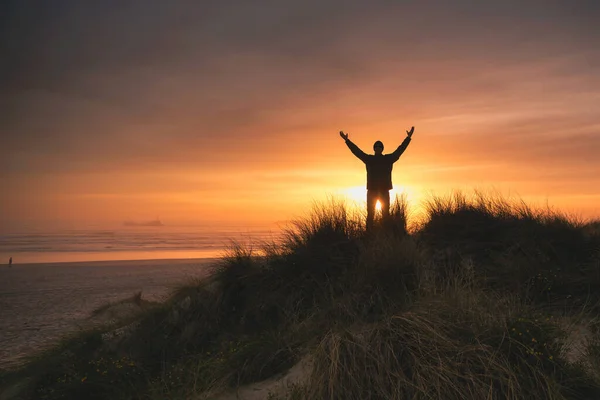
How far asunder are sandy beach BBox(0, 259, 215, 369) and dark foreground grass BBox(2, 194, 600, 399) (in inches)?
70.5

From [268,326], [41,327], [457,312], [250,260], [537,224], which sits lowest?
[41,327]

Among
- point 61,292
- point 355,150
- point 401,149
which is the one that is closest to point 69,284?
point 61,292

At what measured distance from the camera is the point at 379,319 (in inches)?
253

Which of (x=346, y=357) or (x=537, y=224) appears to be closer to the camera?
(x=346, y=357)

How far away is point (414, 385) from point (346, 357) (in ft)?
2.63

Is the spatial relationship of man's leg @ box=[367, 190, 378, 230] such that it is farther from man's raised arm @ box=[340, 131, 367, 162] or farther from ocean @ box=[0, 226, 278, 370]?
ocean @ box=[0, 226, 278, 370]

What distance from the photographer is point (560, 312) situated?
6590 mm

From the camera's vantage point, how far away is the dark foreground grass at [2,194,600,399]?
Answer: 4.79m

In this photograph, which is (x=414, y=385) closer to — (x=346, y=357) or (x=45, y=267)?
(x=346, y=357)

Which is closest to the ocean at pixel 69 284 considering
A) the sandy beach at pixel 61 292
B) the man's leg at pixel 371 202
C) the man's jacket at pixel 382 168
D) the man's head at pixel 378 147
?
the sandy beach at pixel 61 292

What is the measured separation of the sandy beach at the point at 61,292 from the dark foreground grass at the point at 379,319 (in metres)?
1.79

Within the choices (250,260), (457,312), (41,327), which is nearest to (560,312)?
(457,312)

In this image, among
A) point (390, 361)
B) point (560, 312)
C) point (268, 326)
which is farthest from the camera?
point (268, 326)

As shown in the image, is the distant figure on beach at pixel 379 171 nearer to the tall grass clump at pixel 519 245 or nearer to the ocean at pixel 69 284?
the tall grass clump at pixel 519 245
